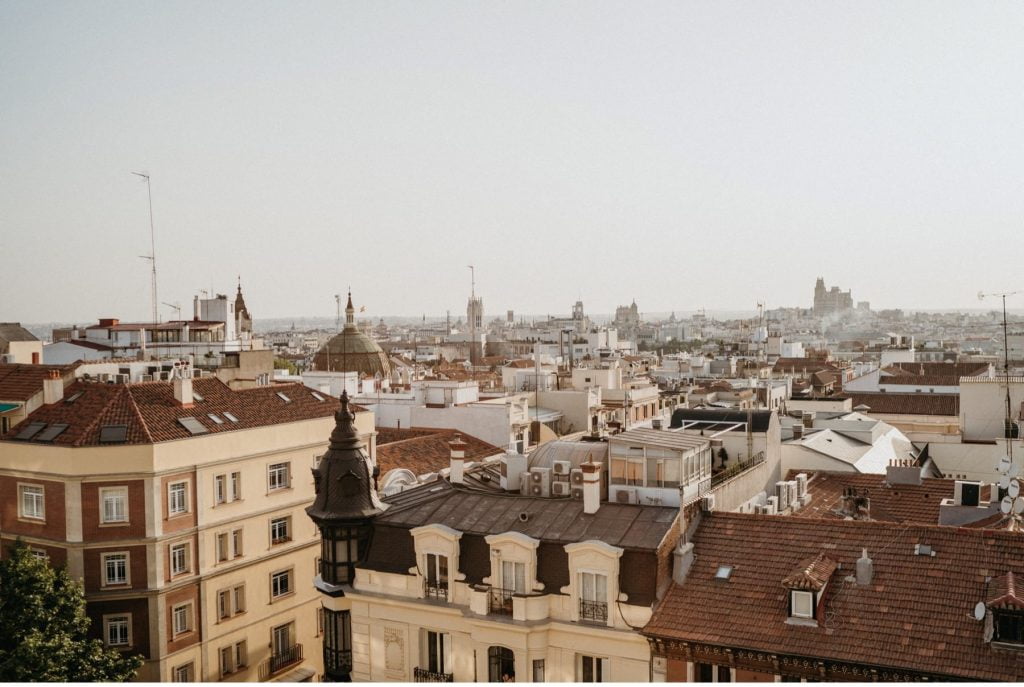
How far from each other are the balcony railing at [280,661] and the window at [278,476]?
209 centimetres

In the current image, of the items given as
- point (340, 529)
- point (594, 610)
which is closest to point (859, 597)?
point (594, 610)

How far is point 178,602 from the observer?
10828 mm

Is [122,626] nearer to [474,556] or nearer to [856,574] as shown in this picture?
[474,556]

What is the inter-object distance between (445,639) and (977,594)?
4046mm

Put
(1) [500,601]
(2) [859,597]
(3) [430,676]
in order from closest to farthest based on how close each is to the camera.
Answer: (2) [859,597], (1) [500,601], (3) [430,676]

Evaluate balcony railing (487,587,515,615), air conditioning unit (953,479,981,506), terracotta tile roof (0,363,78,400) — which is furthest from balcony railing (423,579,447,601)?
terracotta tile roof (0,363,78,400)

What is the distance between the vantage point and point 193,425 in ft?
37.4

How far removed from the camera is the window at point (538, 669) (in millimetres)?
7297

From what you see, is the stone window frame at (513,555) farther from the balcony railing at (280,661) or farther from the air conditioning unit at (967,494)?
the balcony railing at (280,661)

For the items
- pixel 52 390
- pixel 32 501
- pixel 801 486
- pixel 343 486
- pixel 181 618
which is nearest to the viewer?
pixel 343 486

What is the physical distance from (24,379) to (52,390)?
136cm

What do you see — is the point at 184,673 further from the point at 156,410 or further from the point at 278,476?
the point at 156,410

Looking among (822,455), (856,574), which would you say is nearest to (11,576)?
(856,574)

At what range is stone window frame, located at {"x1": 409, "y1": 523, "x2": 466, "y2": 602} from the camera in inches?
307
